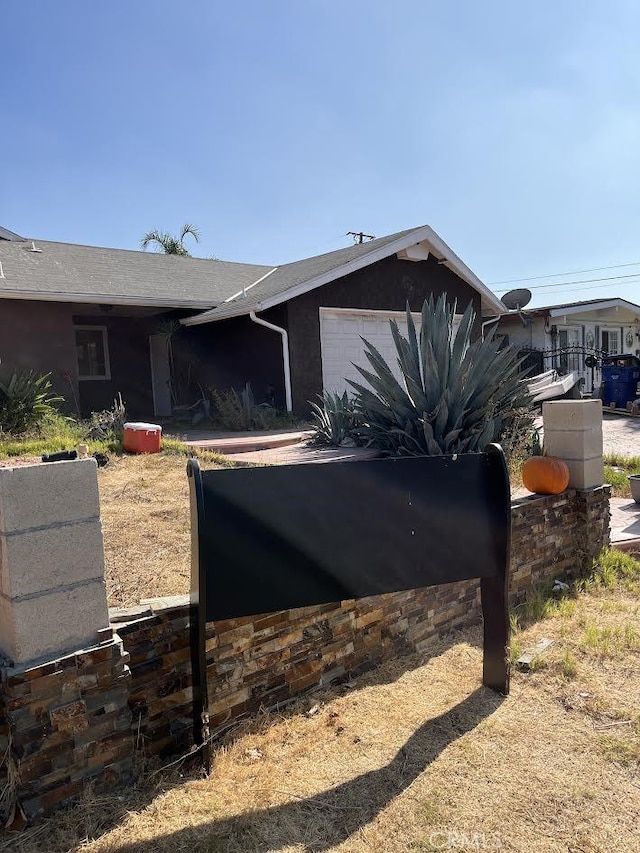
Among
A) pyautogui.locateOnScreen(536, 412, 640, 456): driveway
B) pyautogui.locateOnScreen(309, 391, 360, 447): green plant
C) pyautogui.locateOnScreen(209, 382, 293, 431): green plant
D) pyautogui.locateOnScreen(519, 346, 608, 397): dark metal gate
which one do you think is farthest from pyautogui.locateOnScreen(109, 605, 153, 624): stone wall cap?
pyautogui.locateOnScreen(519, 346, 608, 397): dark metal gate

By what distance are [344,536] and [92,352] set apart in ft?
38.2

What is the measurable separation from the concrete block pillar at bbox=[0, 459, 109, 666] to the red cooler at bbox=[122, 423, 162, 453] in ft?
17.5

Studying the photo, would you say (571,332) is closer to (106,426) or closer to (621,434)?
(621,434)

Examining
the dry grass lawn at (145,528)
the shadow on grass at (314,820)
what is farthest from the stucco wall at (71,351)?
the shadow on grass at (314,820)

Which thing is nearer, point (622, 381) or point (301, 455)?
point (301, 455)

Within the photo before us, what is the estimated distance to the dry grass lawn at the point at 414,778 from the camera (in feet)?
6.91

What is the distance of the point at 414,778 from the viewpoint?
2443 millimetres

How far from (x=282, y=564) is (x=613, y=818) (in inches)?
60.5

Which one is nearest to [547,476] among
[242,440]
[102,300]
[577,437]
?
[577,437]

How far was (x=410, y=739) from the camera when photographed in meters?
2.71

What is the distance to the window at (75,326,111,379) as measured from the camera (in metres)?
12.8

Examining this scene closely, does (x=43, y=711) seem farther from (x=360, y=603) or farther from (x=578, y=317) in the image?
(x=578, y=317)

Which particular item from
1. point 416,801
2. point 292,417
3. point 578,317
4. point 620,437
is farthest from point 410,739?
point 578,317
